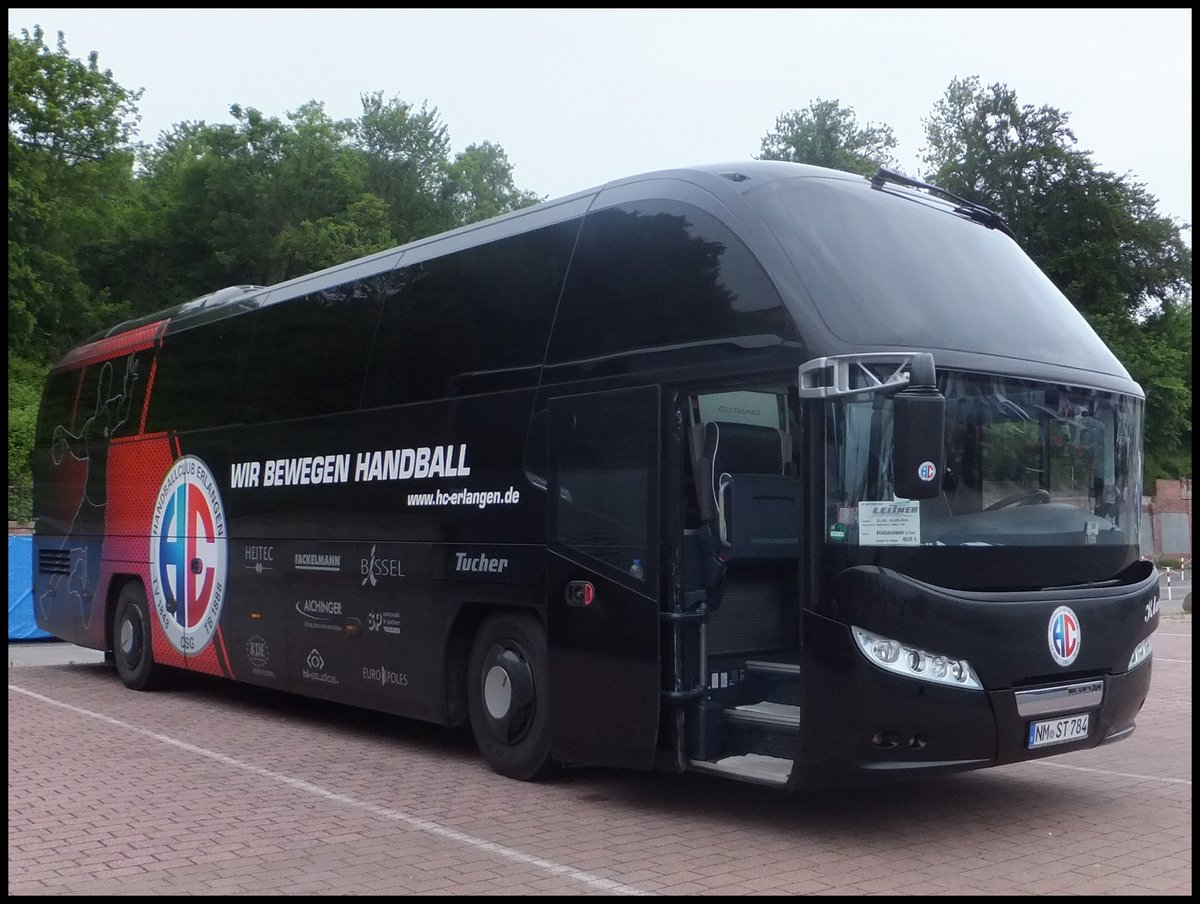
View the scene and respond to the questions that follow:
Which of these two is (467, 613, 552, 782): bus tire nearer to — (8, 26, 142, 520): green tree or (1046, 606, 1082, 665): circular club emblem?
(1046, 606, 1082, 665): circular club emblem

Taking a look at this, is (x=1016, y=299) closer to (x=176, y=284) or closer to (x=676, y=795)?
(x=676, y=795)

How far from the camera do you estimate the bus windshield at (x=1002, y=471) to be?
6.88 metres

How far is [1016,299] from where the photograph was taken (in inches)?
314

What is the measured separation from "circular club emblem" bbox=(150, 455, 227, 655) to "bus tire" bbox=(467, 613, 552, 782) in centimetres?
429

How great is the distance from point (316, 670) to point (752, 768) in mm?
4900

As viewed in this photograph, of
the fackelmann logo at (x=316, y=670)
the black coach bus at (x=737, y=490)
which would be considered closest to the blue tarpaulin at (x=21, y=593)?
the fackelmann logo at (x=316, y=670)

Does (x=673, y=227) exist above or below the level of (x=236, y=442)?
above

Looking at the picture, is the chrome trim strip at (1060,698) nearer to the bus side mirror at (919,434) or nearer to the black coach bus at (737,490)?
the black coach bus at (737,490)

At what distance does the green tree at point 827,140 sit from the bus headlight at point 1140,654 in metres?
55.9

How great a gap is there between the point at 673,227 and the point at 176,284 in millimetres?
45648

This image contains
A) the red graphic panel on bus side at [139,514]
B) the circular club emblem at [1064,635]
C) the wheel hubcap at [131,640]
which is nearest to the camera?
the circular club emblem at [1064,635]

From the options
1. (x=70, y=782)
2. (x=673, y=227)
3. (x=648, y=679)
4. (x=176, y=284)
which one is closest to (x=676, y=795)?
(x=648, y=679)

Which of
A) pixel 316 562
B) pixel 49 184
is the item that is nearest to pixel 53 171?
pixel 49 184

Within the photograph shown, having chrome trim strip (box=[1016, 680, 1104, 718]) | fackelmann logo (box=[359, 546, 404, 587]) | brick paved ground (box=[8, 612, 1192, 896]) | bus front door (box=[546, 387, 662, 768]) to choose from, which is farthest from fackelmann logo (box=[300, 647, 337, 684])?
chrome trim strip (box=[1016, 680, 1104, 718])
